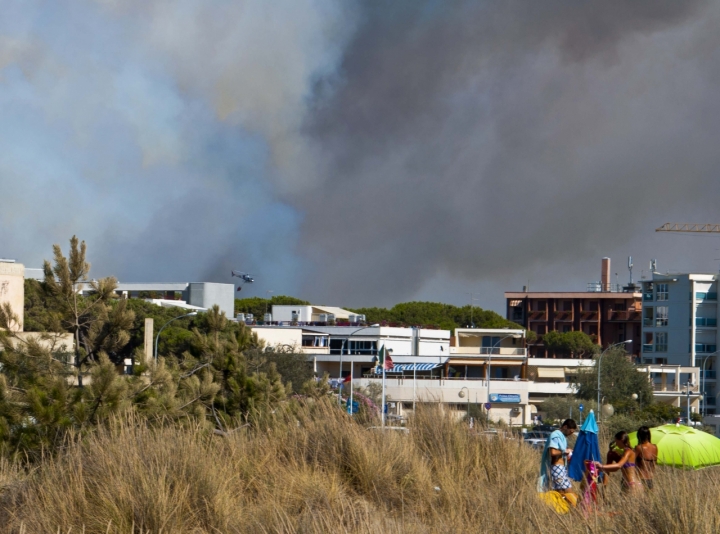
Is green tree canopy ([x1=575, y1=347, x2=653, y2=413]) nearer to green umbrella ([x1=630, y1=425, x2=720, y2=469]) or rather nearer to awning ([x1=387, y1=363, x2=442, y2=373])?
awning ([x1=387, y1=363, x2=442, y2=373])

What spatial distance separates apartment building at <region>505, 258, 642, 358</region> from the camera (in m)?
129

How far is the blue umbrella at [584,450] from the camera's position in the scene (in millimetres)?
10273

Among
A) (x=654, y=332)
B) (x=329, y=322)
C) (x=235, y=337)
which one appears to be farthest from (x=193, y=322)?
(x=235, y=337)

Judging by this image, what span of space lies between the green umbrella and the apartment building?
11331 cm

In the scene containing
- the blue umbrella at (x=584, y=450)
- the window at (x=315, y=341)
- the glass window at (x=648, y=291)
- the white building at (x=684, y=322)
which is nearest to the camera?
the blue umbrella at (x=584, y=450)

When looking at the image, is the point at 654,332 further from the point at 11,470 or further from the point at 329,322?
the point at 11,470

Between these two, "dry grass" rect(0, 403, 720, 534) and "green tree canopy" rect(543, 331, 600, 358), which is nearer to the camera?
"dry grass" rect(0, 403, 720, 534)

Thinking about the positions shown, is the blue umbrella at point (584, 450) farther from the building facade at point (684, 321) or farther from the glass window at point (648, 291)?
the glass window at point (648, 291)

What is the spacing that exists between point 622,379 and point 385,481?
61088 millimetres

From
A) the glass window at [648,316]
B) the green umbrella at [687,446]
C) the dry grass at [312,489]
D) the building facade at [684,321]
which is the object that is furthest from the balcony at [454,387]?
the dry grass at [312,489]

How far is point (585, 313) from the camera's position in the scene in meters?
131

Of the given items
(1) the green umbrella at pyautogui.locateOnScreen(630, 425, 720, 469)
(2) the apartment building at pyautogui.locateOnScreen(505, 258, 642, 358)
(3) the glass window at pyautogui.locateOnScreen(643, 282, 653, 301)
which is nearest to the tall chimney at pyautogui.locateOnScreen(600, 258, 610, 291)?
(2) the apartment building at pyautogui.locateOnScreen(505, 258, 642, 358)

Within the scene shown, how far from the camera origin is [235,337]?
16.6 metres

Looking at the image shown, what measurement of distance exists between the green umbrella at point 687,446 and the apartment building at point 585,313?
113 m
